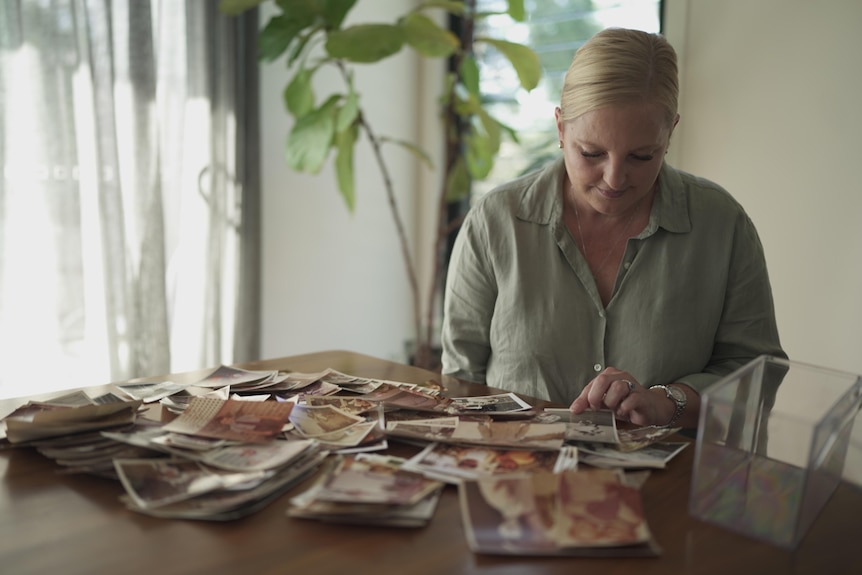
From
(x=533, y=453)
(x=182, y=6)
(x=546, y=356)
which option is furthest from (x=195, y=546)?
(x=182, y=6)

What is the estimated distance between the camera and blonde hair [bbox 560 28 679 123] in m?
1.37

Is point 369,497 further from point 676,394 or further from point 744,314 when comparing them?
point 744,314

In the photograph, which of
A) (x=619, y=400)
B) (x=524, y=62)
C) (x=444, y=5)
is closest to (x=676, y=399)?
(x=619, y=400)

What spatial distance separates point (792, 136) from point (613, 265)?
1245mm

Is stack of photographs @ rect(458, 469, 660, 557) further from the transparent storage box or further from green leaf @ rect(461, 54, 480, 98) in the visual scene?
green leaf @ rect(461, 54, 480, 98)

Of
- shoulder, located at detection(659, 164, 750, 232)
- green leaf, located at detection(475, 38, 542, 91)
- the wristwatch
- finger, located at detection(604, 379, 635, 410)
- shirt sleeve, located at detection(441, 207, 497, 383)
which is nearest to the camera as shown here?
finger, located at detection(604, 379, 635, 410)

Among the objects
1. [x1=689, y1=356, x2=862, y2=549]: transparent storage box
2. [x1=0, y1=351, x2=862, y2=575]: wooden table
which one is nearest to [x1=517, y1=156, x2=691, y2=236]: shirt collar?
[x1=689, y1=356, x2=862, y2=549]: transparent storage box

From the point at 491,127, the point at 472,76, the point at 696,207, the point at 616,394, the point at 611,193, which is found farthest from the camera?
the point at 472,76

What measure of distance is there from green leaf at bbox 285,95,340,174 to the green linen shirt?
1.02m

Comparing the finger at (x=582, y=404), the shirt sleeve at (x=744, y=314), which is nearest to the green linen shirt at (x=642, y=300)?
the shirt sleeve at (x=744, y=314)

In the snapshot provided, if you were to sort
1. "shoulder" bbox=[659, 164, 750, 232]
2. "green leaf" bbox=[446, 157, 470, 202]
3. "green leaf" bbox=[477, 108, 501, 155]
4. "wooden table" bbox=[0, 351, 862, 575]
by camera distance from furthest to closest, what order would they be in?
1. "green leaf" bbox=[446, 157, 470, 202]
2. "green leaf" bbox=[477, 108, 501, 155]
3. "shoulder" bbox=[659, 164, 750, 232]
4. "wooden table" bbox=[0, 351, 862, 575]

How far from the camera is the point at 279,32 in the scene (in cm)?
252

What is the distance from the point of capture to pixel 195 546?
0.79 m

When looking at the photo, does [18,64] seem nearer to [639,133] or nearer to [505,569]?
[639,133]
